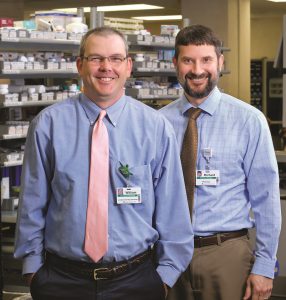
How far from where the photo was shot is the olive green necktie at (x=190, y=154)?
268cm

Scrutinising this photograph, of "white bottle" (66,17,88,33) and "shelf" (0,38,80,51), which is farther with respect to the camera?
"white bottle" (66,17,88,33)

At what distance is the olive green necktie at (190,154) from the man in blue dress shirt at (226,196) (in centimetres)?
2

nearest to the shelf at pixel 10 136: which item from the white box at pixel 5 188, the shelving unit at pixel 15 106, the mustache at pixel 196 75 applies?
the shelving unit at pixel 15 106

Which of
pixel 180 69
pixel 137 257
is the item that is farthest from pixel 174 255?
pixel 180 69

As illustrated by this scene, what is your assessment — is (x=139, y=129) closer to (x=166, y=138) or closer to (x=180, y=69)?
(x=166, y=138)

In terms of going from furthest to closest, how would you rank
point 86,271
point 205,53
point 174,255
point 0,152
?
1. point 0,152
2. point 205,53
3. point 174,255
4. point 86,271

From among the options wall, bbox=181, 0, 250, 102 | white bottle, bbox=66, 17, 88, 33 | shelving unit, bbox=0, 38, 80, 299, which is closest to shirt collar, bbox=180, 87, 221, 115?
shelving unit, bbox=0, 38, 80, 299

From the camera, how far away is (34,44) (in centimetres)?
577

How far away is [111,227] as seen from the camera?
7.36 feet

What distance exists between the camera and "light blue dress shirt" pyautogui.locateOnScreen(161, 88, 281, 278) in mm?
2666

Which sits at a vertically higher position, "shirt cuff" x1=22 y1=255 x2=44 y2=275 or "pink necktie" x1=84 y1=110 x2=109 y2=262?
"pink necktie" x1=84 y1=110 x2=109 y2=262

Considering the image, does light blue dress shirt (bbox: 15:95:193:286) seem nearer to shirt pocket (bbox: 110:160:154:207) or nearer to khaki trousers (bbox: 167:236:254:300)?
shirt pocket (bbox: 110:160:154:207)

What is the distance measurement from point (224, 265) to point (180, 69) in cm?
76

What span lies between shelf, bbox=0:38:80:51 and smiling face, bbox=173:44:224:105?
2727 mm
